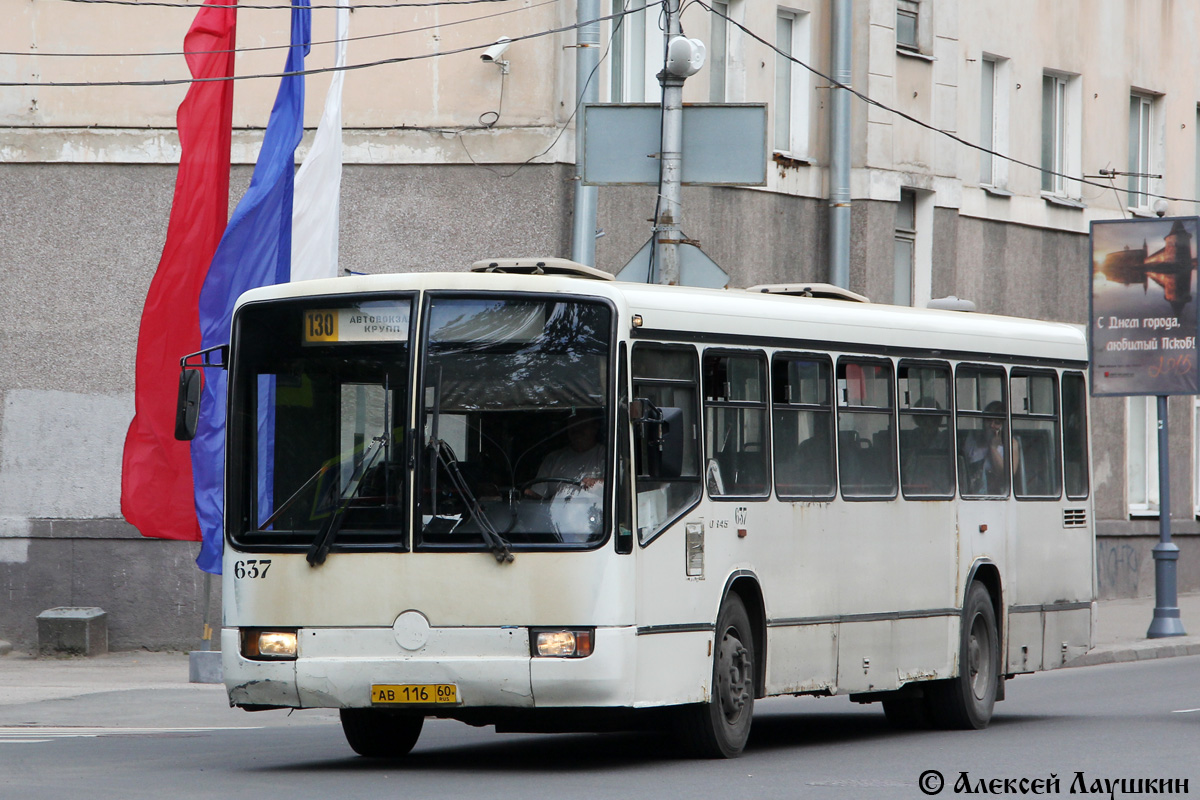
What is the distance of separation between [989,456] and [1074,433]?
1.44m

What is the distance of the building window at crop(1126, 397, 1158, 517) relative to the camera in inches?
1258

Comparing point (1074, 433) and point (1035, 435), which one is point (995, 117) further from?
point (1035, 435)

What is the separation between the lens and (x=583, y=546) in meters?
10.7

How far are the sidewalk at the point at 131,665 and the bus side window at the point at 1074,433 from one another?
4.09m

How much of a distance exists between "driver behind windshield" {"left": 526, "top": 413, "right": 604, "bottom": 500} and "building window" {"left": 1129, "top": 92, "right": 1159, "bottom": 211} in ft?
72.9

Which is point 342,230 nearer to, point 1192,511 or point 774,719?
point 774,719

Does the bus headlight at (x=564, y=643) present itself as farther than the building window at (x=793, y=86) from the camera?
No

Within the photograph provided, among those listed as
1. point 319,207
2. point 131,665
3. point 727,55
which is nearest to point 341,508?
point 319,207

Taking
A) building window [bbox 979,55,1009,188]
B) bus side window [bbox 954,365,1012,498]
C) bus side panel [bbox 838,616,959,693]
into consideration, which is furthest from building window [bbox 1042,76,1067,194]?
bus side panel [bbox 838,616,959,693]

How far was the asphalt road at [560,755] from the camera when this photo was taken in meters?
10.2

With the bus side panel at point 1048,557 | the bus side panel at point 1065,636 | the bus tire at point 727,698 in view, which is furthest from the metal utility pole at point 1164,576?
the bus tire at point 727,698

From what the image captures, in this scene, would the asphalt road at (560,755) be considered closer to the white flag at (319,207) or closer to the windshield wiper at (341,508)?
the windshield wiper at (341,508)

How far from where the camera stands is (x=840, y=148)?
24703mm

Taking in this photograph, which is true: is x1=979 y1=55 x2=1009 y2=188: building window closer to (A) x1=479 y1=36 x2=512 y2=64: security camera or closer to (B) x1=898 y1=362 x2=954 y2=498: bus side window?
(A) x1=479 y1=36 x2=512 y2=64: security camera
